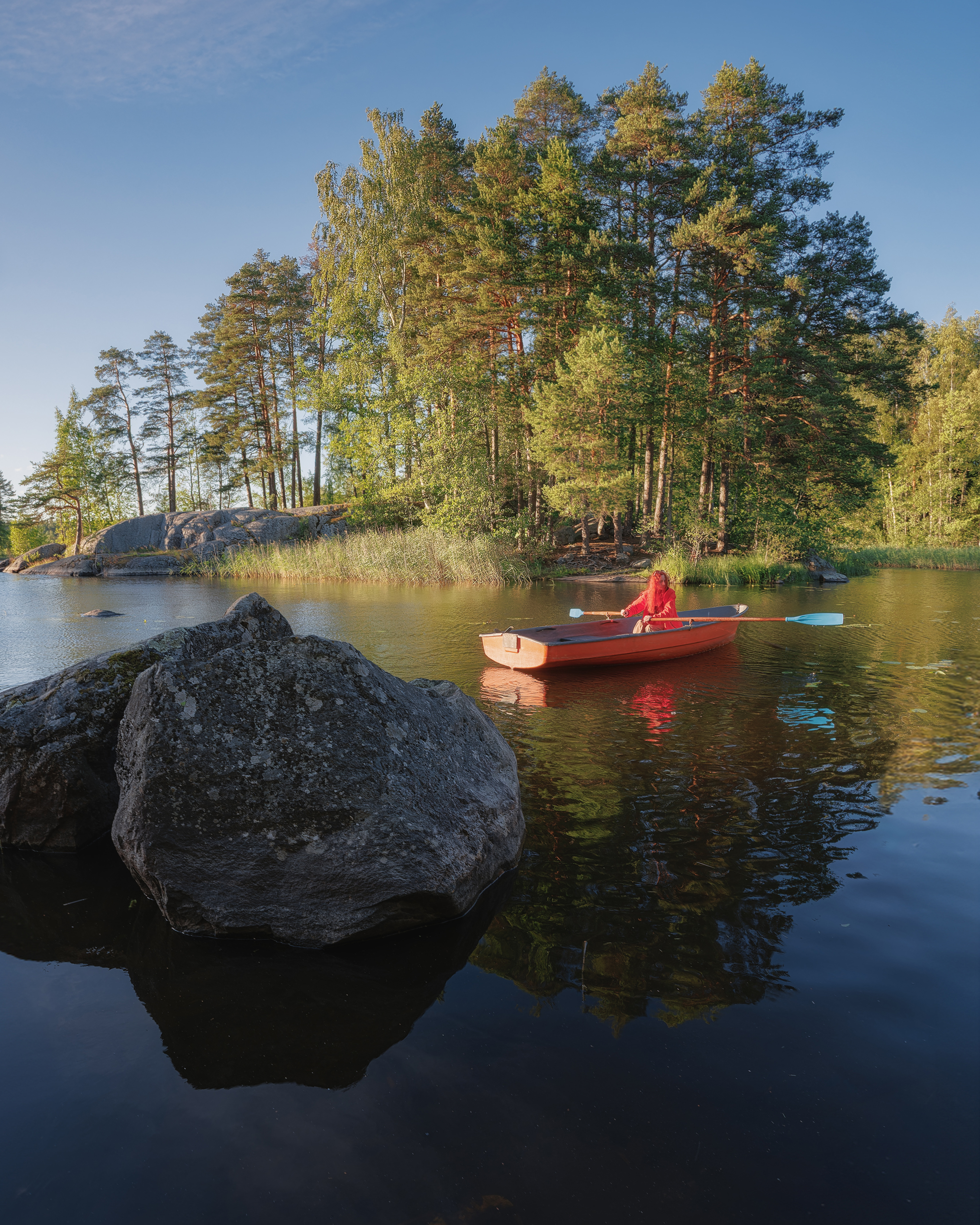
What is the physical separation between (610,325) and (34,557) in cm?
3426

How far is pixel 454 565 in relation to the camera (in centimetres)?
2353

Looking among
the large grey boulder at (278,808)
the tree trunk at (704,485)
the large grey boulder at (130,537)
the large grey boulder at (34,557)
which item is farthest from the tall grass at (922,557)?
the large grey boulder at (34,557)

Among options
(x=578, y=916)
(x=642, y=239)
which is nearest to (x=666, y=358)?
(x=642, y=239)

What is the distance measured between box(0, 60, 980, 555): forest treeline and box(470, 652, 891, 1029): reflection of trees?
18290mm

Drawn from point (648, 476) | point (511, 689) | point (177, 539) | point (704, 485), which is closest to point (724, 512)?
point (704, 485)

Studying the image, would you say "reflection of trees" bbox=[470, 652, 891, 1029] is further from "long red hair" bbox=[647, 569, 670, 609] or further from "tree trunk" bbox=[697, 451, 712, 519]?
"tree trunk" bbox=[697, 451, 712, 519]

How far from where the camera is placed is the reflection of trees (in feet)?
10.6

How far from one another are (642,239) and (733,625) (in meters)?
21.6

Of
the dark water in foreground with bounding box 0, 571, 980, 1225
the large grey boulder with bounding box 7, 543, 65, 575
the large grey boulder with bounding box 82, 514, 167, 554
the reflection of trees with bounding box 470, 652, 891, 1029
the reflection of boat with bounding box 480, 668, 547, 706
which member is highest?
the large grey boulder with bounding box 82, 514, 167, 554

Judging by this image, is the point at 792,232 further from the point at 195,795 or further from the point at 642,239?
the point at 195,795

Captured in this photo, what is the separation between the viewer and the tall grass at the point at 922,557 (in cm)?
3306

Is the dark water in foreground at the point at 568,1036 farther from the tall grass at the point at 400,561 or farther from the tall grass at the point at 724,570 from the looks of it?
the tall grass at the point at 400,561

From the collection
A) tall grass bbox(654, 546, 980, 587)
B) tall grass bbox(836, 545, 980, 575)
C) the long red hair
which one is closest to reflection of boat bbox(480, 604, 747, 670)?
the long red hair

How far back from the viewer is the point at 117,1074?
2668mm
